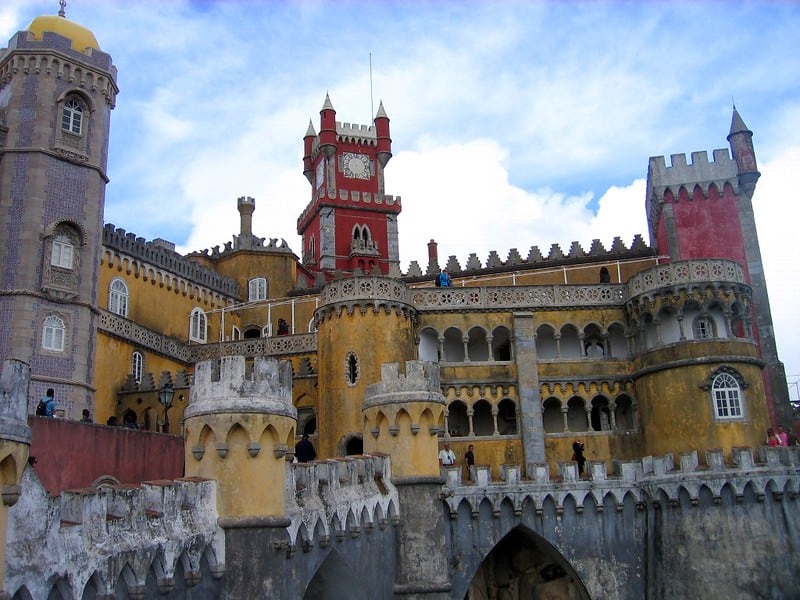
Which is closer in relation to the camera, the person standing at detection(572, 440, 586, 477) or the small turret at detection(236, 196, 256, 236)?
the person standing at detection(572, 440, 586, 477)

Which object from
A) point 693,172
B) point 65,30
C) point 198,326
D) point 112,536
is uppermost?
point 65,30

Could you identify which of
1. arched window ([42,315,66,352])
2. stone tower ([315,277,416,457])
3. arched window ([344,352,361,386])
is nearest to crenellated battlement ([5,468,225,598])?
stone tower ([315,277,416,457])

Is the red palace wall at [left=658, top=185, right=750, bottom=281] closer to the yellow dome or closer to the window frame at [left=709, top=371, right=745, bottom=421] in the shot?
the window frame at [left=709, top=371, right=745, bottom=421]

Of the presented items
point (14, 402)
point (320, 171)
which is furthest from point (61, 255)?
point (320, 171)

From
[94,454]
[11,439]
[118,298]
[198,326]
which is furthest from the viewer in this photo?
[198,326]

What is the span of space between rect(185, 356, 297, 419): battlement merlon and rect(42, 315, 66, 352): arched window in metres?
21.8

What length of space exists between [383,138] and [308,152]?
6.38 m

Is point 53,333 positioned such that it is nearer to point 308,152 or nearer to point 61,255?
point 61,255

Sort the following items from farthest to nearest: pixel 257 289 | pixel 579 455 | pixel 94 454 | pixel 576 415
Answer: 1. pixel 257 289
2. pixel 576 415
3. pixel 579 455
4. pixel 94 454

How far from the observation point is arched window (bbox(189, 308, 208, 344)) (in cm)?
4781

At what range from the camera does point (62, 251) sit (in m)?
35.7

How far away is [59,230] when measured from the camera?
3569cm

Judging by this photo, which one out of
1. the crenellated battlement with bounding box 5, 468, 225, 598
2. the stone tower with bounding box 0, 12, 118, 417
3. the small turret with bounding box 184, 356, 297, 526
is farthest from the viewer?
the stone tower with bounding box 0, 12, 118, 417

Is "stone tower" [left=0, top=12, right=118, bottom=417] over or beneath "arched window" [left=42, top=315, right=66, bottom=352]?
over
